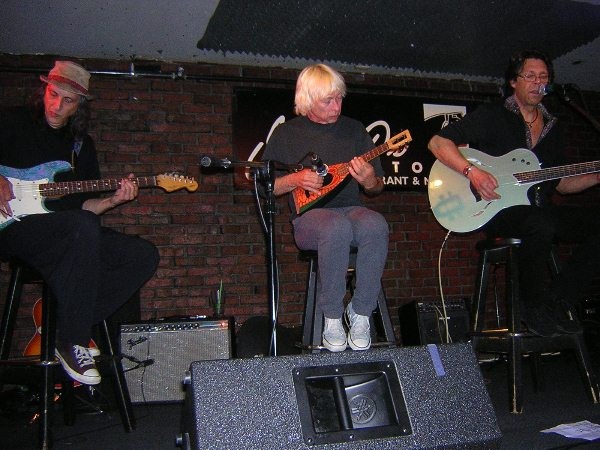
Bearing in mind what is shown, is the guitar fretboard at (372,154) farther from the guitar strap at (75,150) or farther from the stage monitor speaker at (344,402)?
the guitar strap at (75,150)

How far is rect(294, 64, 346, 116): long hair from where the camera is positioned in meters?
2.51

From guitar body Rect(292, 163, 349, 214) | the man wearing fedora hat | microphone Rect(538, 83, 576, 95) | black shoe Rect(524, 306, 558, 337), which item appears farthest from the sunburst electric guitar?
black shoe Rect(524, 306, 558, 337)

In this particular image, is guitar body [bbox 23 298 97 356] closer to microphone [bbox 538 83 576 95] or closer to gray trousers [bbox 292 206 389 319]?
gray trousers [bbox 292 206 389 319]

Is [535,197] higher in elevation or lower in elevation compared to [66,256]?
higher

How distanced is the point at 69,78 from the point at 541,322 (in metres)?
2.65

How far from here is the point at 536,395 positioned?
264cm

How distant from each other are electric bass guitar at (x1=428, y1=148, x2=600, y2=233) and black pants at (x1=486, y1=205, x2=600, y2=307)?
9 centimetres

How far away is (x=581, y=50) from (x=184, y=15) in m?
3.30

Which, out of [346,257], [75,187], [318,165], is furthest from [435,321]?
[75,187]

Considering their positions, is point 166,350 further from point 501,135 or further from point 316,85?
point 501,135

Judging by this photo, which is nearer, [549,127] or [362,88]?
[549,127]

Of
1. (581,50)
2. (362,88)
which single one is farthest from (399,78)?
(581,50)

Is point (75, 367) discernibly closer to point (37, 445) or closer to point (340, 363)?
point (37, 445)

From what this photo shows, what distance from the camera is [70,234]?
2.15 meters
